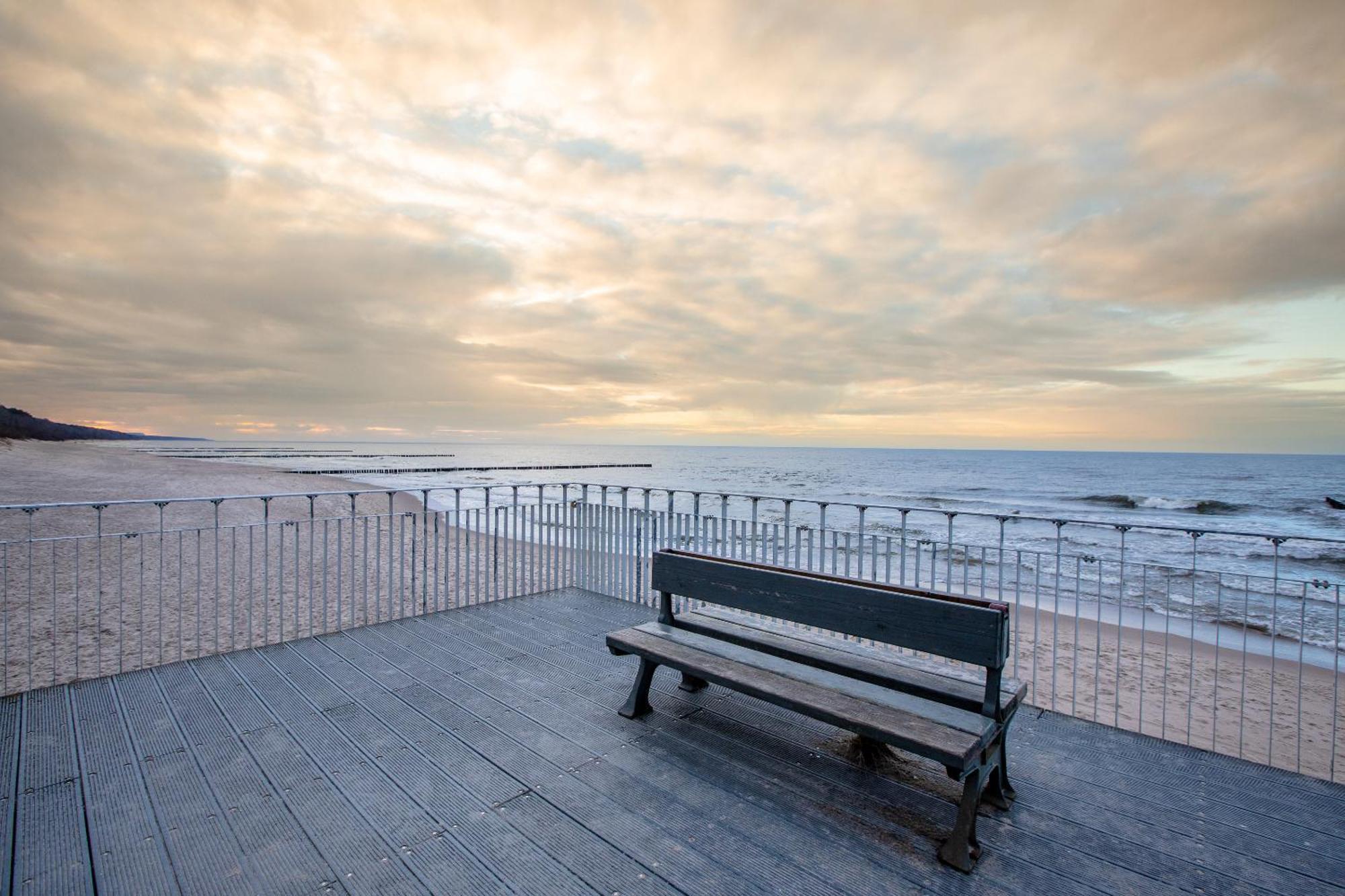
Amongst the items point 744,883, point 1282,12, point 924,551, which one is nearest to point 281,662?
point 744,883

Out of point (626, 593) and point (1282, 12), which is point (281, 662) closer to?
point (626, 593)

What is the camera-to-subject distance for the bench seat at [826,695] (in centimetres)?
246

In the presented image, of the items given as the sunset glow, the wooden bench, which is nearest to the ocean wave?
the sunset glow

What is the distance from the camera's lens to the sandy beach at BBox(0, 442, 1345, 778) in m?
5.18

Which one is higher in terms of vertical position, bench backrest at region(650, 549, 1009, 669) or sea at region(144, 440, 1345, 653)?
bench backrest at region(650, 549, 1009, 669)

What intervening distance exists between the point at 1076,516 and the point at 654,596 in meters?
31.8

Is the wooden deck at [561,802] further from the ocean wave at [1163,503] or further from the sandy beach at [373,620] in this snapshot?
the ocean wave at [1163,503]

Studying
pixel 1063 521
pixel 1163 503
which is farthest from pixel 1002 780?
pixel 1163 503

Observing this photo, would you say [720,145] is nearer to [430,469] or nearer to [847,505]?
[847,505]

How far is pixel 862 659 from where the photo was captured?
10.6ft

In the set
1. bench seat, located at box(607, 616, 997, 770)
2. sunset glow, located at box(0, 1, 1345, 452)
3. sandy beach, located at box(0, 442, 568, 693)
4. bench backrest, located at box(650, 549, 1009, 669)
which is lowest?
sandy beach, located at box(0, 442, 568, 693)

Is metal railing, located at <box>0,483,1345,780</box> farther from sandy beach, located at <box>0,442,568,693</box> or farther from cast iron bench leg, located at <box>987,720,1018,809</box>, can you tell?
cast iron bench leg, located at <box>987,720,1018,809</box>

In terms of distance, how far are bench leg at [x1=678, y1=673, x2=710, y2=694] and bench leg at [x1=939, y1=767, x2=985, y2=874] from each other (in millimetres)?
1885

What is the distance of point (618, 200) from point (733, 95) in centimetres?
651
